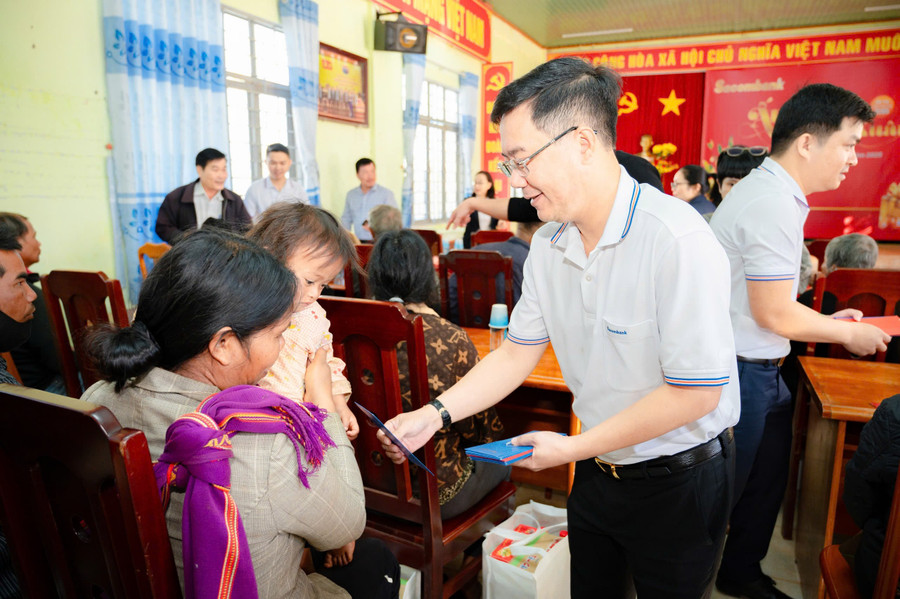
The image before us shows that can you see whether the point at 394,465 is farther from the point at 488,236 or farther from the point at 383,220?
the point at 488,236

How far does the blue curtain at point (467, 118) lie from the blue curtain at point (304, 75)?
11.6 feet

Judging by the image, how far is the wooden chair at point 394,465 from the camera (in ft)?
4.00

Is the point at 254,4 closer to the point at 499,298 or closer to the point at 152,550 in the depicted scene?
the point at 499,298

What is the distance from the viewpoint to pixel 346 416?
4.33 ft

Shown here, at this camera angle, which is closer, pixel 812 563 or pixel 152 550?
pixel 152 550

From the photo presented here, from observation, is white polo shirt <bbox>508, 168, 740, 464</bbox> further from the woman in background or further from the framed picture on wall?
the framed picture on wall

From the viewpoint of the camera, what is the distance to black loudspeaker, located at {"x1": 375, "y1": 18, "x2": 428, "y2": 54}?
18.8ft

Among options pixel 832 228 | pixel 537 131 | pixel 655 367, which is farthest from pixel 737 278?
pixel 832 228

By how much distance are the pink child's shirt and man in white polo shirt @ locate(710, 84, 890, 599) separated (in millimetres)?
1041

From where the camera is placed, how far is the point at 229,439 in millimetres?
728

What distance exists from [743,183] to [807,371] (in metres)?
0.66

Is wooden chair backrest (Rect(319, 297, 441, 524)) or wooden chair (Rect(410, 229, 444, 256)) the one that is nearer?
wooden chair backrest (Rect(319, 297, 441, 524))

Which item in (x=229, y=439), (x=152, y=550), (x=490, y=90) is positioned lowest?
(x=152, y=550)

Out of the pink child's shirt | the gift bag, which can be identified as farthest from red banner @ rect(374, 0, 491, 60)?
the gift bag
